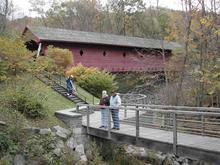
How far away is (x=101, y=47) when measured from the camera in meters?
38.7

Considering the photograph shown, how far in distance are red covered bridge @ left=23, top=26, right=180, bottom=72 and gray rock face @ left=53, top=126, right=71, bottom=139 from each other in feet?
52.1

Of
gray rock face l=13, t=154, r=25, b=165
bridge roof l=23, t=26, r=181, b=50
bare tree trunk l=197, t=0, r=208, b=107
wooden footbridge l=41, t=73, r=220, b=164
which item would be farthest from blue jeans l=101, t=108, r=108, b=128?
bridge roof l=23, t=26, r=181, b=50

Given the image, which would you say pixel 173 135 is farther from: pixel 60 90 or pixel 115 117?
pixel 60 90

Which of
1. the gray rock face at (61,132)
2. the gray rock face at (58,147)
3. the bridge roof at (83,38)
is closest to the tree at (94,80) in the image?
the bridge roof at (83,38)

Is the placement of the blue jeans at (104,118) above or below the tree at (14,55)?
below

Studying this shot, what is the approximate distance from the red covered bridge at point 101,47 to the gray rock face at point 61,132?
15867 millimetres

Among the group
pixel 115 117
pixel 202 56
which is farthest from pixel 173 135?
pixel 202 56

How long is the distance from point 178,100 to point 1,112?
10.1 metres

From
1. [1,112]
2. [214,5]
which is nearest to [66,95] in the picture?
[1,112]

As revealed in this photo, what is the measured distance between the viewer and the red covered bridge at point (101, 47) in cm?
3325

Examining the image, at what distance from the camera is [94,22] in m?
65.8

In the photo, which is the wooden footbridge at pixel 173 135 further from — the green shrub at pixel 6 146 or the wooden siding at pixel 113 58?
the wooden siding at pixel 113 58

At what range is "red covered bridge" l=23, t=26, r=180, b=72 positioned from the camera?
1309 inches

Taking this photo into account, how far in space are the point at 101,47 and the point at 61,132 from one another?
2370cm
